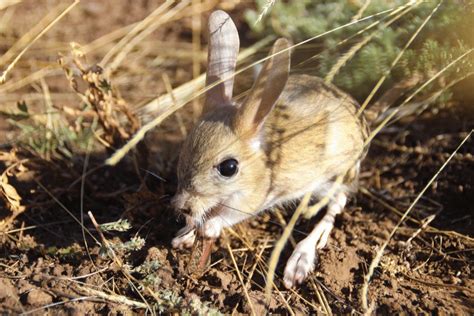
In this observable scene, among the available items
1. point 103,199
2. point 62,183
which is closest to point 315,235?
point 103,199

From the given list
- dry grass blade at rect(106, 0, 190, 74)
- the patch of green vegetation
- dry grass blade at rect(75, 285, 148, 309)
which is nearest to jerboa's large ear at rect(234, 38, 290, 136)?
the patch of green vegetation

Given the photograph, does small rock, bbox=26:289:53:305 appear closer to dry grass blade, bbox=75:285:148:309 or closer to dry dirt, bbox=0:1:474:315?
dry dirt, bbox=0:1:474:315

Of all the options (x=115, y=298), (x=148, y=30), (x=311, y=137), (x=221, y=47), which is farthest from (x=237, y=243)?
(x=148, y=30)

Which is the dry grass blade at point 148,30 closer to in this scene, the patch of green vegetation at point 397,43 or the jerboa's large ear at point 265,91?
the patch of green vegetation at point 397,43

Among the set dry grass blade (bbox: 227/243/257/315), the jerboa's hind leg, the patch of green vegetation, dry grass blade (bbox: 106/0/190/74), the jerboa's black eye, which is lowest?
the jerboa's hind leg

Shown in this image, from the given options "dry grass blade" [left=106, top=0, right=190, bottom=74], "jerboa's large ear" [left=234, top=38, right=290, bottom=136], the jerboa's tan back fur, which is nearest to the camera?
"jerboa's large ear" [left=234, top=38, right=290, bottom=136]

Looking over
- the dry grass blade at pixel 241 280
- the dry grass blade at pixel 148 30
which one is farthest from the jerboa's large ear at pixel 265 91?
the dry grass blade at pixel 148 30

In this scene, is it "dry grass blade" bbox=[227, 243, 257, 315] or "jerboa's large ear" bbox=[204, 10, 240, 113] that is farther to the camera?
"jerboa's large ear" bbox=[204, 10, 240, 113]
